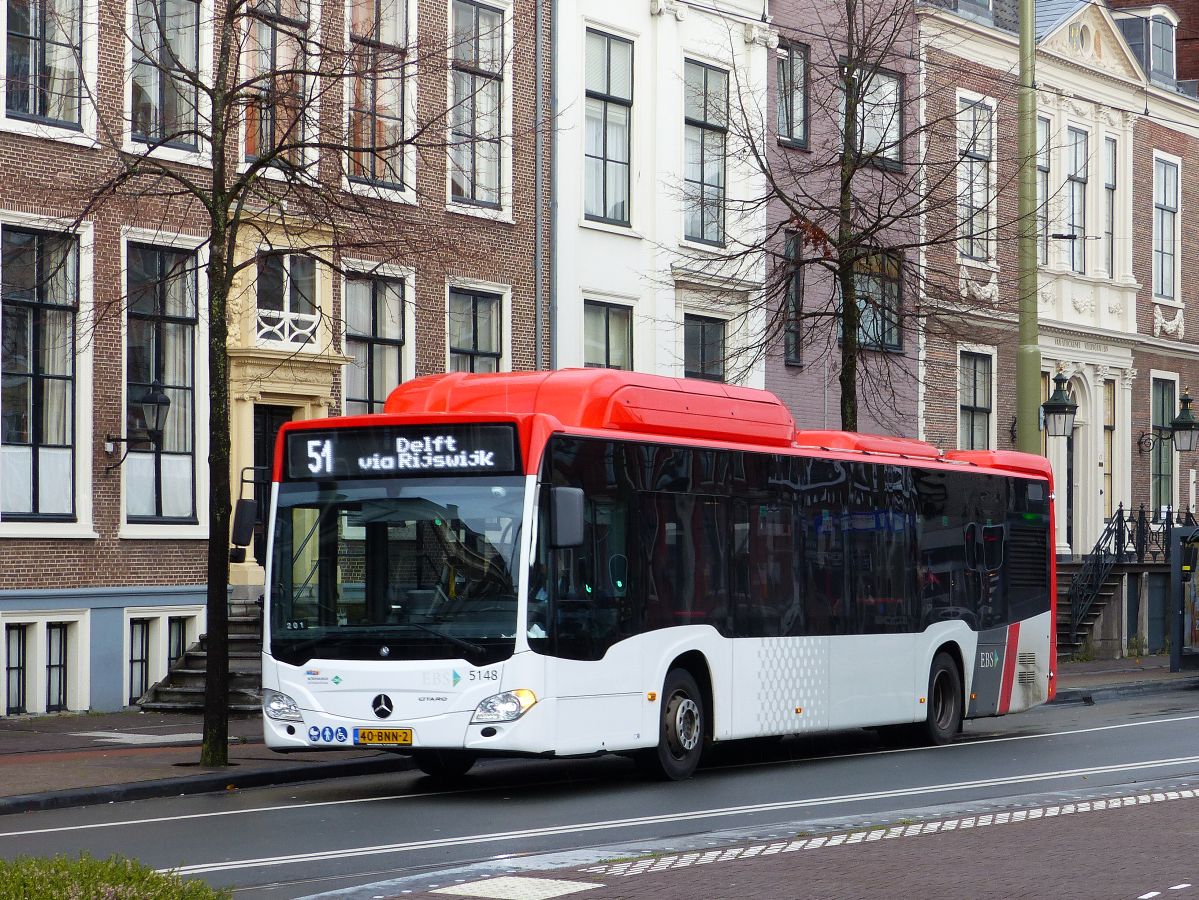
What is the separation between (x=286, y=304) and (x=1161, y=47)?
26.6 meters

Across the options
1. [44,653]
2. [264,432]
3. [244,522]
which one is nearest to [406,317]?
[264,432]

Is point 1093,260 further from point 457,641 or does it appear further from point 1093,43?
point 457,641

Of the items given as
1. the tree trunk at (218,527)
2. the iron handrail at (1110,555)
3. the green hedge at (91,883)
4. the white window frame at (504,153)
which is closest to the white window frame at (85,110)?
the white window frame at (504,153)

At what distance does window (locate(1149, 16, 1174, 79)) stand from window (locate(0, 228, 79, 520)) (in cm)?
2877

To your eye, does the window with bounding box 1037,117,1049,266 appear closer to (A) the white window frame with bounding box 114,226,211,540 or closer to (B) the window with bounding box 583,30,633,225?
(B) the window with bounding box 583,30,633,225

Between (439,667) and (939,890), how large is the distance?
5.57 metres

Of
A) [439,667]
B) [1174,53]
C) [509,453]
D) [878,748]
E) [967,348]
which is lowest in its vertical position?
[878,748]

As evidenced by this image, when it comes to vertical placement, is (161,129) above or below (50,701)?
above

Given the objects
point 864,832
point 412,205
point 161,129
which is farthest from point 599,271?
point 864,832

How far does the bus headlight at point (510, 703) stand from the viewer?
1410 cm

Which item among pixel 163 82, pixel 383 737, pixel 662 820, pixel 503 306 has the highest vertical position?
pixel 163 82

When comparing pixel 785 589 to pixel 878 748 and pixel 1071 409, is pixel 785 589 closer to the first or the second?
pixel 878 748

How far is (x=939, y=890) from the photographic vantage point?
947 centimetres

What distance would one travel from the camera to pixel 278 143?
1981 centimetres
